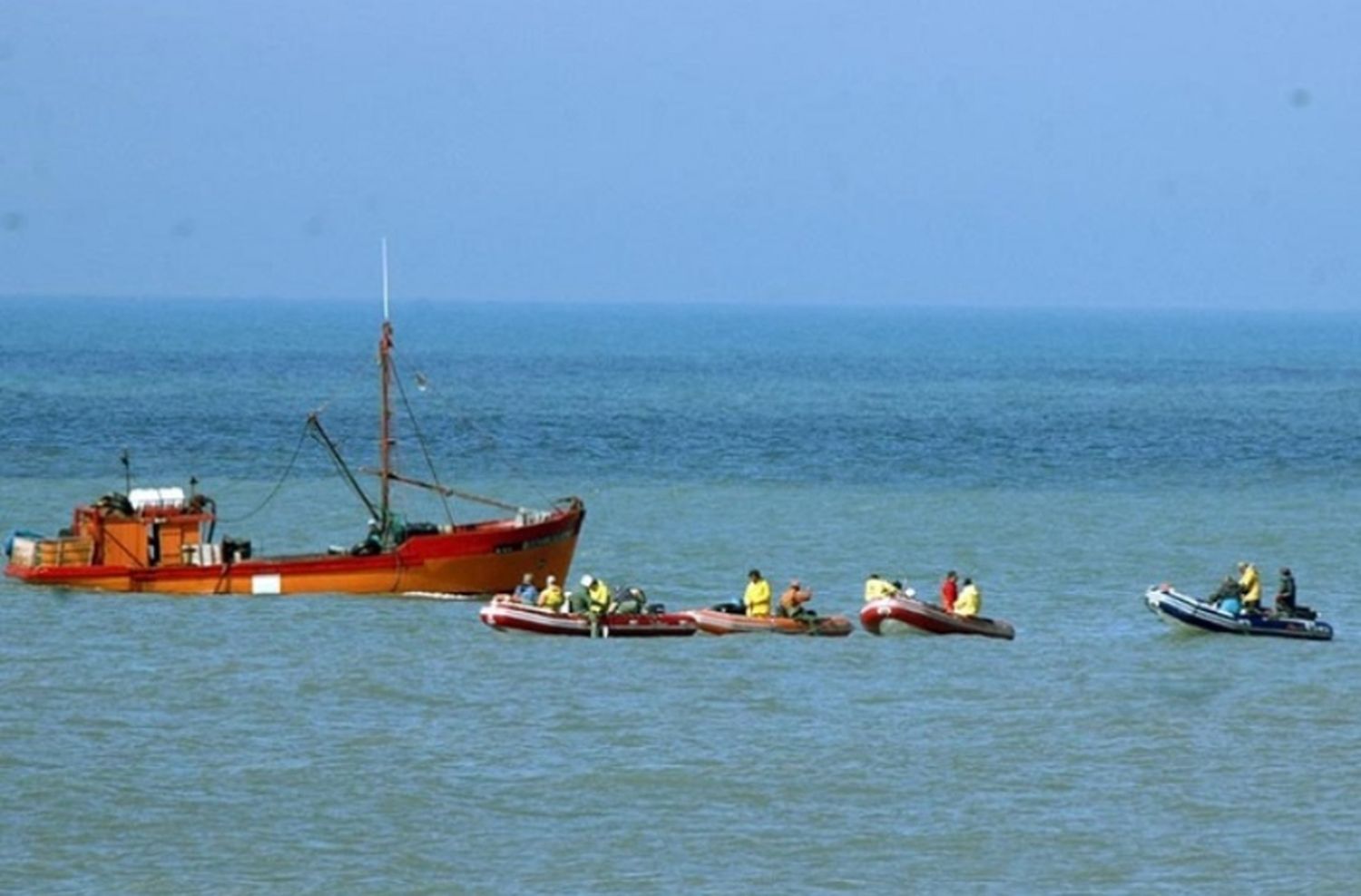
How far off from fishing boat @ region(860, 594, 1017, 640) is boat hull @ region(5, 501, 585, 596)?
8320 millimetres

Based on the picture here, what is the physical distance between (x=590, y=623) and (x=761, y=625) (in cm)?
303

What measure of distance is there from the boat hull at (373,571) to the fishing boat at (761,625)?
21.5 feet

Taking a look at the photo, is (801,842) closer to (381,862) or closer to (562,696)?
(381,862)

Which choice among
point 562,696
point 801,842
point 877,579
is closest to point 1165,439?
point 877,579

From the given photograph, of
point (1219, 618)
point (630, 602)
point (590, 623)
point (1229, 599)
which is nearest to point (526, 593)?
point (590, 623)

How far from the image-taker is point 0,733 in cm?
4128

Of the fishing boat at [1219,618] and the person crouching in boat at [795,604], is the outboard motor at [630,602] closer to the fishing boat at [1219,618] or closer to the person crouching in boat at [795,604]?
the person crouching in boat at [795,604]

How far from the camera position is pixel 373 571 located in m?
56.0

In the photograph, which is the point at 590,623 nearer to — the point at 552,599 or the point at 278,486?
the point at 552,599

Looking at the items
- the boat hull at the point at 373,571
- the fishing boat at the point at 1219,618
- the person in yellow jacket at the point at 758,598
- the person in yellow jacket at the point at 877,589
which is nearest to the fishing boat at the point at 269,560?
Result: the boat hull at the point at 373,571

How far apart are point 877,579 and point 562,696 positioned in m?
8.94

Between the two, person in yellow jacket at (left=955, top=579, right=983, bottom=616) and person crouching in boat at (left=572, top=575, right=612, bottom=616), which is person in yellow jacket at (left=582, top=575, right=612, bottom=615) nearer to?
person crouching in boat at (left=572, top=575, right=612, bottom=616)

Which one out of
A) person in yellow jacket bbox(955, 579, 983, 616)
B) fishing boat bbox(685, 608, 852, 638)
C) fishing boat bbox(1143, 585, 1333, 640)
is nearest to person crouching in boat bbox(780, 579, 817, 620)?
fishing boat bbox(685, 608, 852, 638)

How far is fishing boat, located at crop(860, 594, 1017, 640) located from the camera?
50500 millimetres
